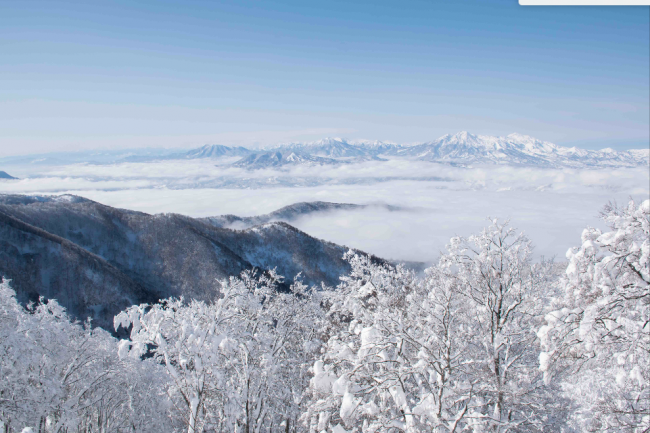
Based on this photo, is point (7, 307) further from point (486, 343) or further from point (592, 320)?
point (592, 320)

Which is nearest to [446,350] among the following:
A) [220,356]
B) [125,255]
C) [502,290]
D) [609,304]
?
[609,304]

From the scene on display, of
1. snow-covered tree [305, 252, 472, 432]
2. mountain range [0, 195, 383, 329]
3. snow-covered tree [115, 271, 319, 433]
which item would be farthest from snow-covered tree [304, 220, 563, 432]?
mountain range [0, 195, 383, 329]

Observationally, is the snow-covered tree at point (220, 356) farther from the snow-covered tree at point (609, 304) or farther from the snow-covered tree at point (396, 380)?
the snow-covered tree at point (609, 304)

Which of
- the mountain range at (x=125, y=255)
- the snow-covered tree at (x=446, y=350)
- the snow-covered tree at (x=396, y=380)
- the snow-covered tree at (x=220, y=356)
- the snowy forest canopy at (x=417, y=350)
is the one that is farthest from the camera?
the mountain range at (x=125, y=255)

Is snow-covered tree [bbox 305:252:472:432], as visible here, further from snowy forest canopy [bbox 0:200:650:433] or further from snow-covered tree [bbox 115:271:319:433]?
snow-covered tree [bbox 115:271:319:433]

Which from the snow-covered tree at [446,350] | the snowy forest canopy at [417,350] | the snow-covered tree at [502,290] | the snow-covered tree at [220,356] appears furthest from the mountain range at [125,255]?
the snow-covered tree at [502,290]

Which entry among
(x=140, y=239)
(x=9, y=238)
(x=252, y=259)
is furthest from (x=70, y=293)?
(x=252, y=259)

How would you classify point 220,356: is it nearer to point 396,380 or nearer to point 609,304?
point 396,380
